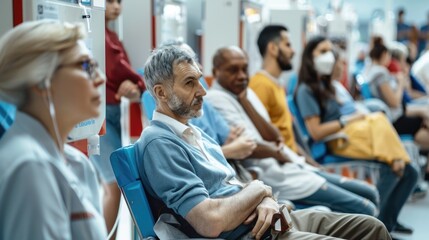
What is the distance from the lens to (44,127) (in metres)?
1.52

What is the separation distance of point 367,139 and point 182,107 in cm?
237

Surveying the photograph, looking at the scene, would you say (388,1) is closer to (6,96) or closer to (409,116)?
(409,116)

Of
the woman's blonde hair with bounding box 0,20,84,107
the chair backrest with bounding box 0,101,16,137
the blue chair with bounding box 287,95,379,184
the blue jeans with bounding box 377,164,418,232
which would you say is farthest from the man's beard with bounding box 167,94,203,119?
the blue jeans with bounding box 377,164,418,232

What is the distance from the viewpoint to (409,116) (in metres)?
5.75

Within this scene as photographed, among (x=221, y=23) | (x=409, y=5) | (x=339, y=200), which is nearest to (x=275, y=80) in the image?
(x=221, y=23)

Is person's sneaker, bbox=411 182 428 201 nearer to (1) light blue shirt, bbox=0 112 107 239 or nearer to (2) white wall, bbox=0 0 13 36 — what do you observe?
(2) white wall, bbox=0 0 13 36

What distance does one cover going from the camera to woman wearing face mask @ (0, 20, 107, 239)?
4.65 feet

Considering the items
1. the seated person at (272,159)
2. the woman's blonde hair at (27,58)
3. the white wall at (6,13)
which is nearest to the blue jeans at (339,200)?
the seated person at (272,159)

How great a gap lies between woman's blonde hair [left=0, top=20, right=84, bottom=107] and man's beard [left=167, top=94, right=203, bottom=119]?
0.80 metres

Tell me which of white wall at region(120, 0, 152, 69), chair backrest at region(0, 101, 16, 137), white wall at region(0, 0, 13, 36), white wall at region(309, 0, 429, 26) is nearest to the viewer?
chair backrest at region(0, 101, 16, 137)

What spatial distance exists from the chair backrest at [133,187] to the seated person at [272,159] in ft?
3.94

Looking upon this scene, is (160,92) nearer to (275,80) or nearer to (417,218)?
(275,80)

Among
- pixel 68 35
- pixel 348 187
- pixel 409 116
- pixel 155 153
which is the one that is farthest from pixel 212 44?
pixel 68 35

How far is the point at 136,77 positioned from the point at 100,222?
6.10 feet
